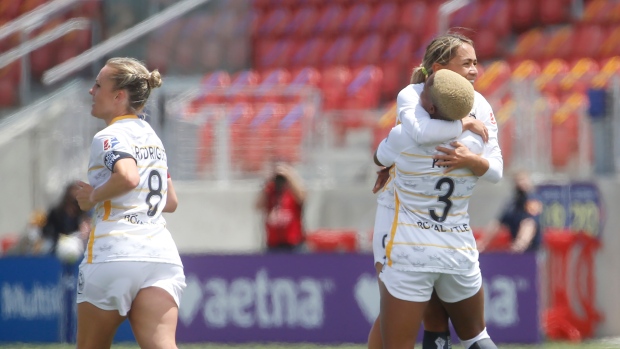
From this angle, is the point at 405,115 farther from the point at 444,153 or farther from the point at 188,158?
the point at 188,158

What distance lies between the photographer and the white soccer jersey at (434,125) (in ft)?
16.5

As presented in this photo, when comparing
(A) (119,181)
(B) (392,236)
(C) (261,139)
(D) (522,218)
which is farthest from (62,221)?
(B) (392,236)

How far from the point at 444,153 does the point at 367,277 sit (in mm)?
5322

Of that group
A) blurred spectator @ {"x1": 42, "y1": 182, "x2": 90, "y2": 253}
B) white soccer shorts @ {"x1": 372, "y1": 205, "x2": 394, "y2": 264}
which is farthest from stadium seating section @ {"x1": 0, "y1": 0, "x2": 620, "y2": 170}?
white soccer shorts @ {"x1": 372, "y1": 205, "x2": 394, "y2": 264}

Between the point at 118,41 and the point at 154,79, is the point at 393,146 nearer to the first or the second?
the point at 154,79

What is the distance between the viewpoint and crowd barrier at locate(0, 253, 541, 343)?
1011cm

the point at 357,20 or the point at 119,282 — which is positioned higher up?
the point at 357,20

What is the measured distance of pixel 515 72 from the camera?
15.3 m

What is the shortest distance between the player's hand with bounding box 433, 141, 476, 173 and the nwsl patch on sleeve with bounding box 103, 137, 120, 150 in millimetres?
1384

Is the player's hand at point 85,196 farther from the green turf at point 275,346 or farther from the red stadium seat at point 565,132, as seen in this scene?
the red stadium seat at point 565,132

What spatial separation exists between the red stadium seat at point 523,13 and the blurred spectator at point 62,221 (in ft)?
28.0

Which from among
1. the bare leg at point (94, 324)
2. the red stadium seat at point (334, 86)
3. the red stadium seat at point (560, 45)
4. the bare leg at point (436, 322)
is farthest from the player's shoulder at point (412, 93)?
the red stadium seat at point (560, 45)

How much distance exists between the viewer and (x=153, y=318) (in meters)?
4.99

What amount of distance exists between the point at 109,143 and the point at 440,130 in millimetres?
1426
